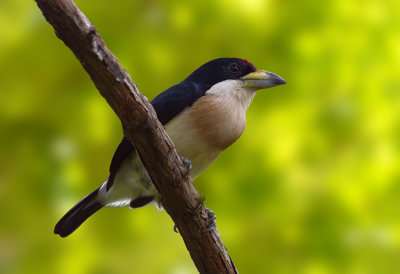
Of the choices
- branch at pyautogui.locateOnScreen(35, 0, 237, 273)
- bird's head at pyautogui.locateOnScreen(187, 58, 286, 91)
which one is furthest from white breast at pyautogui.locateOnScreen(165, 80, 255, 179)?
branch at pyautogui.locateOnScreen(35, 0, 237, 273)

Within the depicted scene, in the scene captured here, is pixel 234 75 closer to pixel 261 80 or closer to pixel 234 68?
pixel 234 68

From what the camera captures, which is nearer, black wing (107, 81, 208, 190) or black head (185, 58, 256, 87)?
black wing (107, 81, 208, 190)

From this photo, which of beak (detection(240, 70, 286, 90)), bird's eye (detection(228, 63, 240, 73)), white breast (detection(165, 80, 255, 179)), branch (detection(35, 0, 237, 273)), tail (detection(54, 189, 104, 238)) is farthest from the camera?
tail (detection(54, 189, 104, 238))

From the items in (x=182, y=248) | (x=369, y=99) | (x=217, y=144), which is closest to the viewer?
(x=217, y=144)

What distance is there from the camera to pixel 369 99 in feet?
15.5

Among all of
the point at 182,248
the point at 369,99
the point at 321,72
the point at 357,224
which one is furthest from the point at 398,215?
the point at 182,248

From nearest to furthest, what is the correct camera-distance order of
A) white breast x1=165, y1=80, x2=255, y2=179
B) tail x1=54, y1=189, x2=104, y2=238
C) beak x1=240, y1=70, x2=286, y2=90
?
white breast x1=165, y1=80, x2=255, y2=179, beak x1=240, y1=70, x2=286, y2=90, tail x1=54, y1=189, x2=104, y2=238

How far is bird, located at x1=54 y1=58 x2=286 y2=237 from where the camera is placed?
3725 mm

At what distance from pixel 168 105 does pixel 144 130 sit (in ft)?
3.20

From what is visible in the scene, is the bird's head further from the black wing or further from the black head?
the black wing

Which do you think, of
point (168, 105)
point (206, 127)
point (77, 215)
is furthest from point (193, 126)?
point (77, 215)

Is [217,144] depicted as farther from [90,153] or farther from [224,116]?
[90,153]

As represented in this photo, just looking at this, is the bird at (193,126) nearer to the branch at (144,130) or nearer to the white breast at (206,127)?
the white breast at (206,127)

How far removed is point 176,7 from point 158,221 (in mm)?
1674
